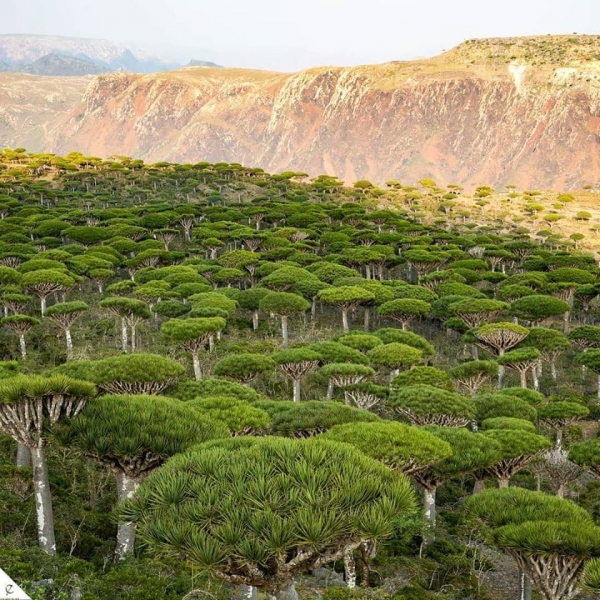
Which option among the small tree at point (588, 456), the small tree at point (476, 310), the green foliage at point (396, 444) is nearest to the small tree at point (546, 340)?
the small tree at point (476, 310)

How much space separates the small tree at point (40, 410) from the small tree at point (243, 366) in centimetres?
1817

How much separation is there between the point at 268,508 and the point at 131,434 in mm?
7384

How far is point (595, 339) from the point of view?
4931 cm

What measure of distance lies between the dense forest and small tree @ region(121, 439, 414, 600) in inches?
2.0

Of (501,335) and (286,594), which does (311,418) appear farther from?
(501,335)

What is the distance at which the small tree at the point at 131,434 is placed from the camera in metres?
15.5

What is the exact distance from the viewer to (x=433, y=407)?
29672mm

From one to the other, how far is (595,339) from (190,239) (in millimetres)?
52238

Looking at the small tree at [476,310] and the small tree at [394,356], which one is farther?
the small tree at [476,310]

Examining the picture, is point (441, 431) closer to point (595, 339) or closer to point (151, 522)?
point (151, 522)

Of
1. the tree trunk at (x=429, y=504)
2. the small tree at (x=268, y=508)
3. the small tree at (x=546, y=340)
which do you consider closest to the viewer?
the small tree at (x=268, y=508)

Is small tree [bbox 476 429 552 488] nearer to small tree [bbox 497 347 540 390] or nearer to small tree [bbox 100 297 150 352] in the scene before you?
small tree [bbox 497 347 540 390]

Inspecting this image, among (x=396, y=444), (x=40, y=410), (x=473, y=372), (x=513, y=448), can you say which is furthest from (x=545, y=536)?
(x=473, y=372)

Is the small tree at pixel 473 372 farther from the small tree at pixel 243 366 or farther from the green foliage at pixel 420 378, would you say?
the small tree at pixel 243 366
